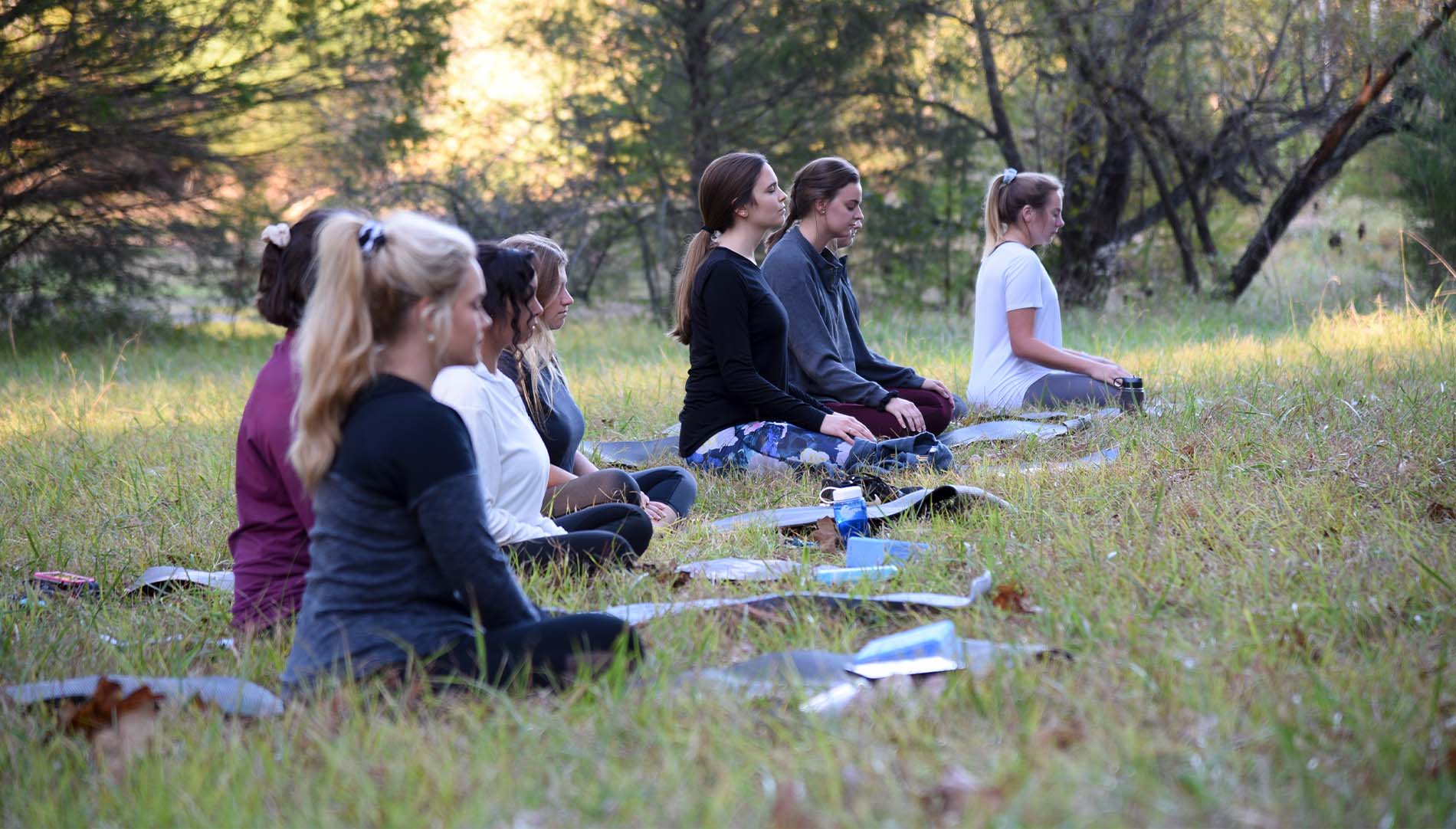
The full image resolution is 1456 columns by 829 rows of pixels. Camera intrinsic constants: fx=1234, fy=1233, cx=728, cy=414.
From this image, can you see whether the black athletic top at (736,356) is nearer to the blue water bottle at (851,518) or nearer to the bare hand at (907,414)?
the bare hand at (907,414)

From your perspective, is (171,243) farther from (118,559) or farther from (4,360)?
(118,559)

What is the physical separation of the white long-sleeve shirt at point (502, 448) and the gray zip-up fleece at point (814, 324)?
2.38 meters

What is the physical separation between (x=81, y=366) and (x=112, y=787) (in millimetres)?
10065

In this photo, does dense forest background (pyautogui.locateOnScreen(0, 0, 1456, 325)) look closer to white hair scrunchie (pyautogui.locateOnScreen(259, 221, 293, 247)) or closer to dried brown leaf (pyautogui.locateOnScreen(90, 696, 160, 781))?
white hair scrunchie (pyautogui.locateOnScreen(259, 221, 293, 247))

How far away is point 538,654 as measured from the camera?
2734mm

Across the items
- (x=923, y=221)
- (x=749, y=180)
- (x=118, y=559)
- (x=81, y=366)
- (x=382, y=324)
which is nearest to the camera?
(x=382, y=324)

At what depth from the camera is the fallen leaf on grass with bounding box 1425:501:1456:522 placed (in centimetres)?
388

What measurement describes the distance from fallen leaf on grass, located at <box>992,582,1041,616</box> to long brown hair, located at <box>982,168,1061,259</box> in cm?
372

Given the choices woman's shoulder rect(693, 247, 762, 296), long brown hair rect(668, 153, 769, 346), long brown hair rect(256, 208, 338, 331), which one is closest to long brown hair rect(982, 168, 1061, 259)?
long brown hair rect(668, 153, 769, 346)

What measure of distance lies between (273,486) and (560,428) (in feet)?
5.39

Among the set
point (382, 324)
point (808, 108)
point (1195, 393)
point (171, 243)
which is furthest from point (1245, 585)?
point (171, 243)

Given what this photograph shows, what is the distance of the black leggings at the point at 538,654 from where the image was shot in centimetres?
270

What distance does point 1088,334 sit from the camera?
10.3m

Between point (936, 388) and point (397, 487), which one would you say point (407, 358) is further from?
point (936, 388)
